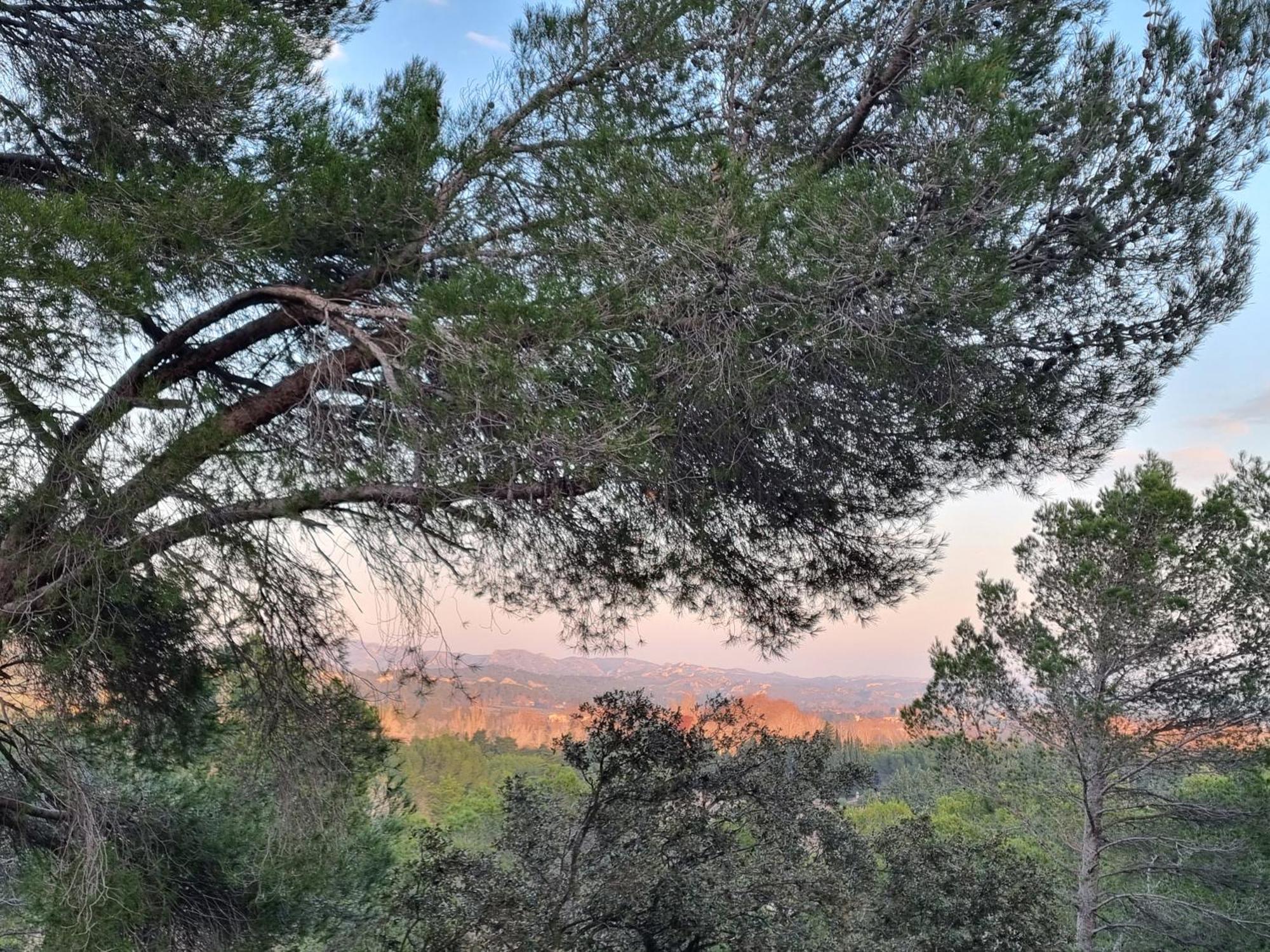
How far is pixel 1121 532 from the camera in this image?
271 inches

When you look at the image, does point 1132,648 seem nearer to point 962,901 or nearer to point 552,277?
point 962,901

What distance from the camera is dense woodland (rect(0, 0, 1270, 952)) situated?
9.65 feet

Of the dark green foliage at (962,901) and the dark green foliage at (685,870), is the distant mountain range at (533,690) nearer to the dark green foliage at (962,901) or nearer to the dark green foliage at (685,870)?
the dark green foliage at (685,870)

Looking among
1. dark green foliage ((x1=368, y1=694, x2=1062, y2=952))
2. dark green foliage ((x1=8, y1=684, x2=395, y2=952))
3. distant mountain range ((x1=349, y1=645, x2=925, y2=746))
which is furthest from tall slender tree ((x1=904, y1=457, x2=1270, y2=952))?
dark green foliage ((x1=8, y1=684, x2=395, y2=952))

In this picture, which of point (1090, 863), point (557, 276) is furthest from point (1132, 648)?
point (557, 276)

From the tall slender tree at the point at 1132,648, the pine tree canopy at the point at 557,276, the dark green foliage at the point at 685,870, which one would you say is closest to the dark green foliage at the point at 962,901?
the dark green foliage at the point at 685,870

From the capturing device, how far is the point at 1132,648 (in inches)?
288

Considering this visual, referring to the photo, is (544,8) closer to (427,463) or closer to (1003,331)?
(427,463)

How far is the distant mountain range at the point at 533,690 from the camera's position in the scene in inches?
134

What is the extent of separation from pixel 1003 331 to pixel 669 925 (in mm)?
3861

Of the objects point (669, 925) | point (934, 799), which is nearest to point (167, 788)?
point (669, 925)

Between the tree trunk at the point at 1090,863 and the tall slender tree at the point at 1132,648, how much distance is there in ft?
0.06

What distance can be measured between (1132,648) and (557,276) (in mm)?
6359

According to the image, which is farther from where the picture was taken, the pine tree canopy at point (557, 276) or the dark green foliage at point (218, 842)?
the dark green foliage at point (218, 842)
